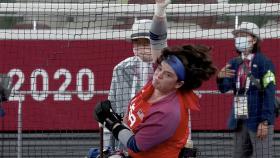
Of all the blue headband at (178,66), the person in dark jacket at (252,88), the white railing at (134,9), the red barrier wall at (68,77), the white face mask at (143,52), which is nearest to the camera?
the blue headband at (178,66)

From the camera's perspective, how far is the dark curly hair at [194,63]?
373 cm

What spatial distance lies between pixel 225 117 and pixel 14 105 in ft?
7.37

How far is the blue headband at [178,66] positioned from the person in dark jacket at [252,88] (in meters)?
2.86

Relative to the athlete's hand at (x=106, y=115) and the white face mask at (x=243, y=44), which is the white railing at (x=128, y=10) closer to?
the white face mask at (x=243, y=44)

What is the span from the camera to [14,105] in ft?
27.2

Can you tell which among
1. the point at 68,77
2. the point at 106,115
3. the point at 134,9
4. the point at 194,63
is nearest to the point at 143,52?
the point at 134,9

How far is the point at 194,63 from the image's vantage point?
12.3 ft

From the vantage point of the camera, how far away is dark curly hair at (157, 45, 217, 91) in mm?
3727

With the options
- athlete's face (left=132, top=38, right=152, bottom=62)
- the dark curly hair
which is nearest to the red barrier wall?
athlete's face (left=132, top=38, right=152, bottom=62)

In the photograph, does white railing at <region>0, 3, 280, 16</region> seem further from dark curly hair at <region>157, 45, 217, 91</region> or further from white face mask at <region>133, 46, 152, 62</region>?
dark curly hair at <region>157, 45, 217, 91</region>

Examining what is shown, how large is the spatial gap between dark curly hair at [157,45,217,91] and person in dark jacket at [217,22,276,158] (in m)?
2.80

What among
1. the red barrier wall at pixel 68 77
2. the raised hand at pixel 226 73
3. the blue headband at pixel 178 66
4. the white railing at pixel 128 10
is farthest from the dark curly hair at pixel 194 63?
the red barrier wall at pixel 68 77

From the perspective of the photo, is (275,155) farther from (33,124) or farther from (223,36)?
(33,124)

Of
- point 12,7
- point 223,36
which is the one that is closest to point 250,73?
point 223,36
